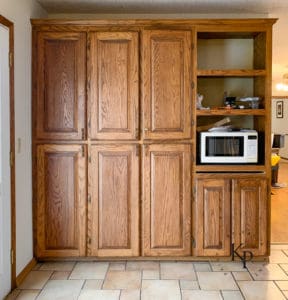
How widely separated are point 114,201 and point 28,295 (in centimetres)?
104

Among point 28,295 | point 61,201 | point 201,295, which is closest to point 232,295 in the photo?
point 201,295

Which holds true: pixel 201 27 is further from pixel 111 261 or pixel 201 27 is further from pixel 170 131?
pixel 111 261

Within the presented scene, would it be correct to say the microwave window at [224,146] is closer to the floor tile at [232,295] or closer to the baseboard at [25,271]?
the floor tile at [232,295]

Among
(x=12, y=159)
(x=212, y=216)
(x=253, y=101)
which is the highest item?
(x=253, y=101)

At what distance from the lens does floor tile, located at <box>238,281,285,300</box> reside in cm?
288

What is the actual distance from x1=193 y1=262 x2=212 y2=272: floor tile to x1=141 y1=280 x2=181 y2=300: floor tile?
1.14 ft

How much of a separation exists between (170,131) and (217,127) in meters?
0.46

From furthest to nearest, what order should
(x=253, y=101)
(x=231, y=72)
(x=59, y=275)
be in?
(x=253, y=101) < (x=231, y=72) < (x=59, y=275)

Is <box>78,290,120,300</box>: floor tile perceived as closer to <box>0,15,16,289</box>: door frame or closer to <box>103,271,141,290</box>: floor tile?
<box>103,271,141,290</box>: floor tile

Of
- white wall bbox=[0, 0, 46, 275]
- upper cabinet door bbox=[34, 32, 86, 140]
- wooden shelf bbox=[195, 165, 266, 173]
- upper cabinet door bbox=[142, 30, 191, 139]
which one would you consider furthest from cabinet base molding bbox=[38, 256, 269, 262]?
upper cabinet door bbox=[142, 30, 191, 139]

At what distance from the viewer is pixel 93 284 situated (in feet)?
10.2

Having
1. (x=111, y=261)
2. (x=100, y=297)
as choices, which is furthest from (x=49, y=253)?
(x=100, y=297)

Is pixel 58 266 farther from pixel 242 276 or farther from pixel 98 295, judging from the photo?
pixel 242 276

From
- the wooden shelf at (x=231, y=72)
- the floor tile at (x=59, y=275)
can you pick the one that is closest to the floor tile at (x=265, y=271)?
the floor tile at (x=59, y=275)
